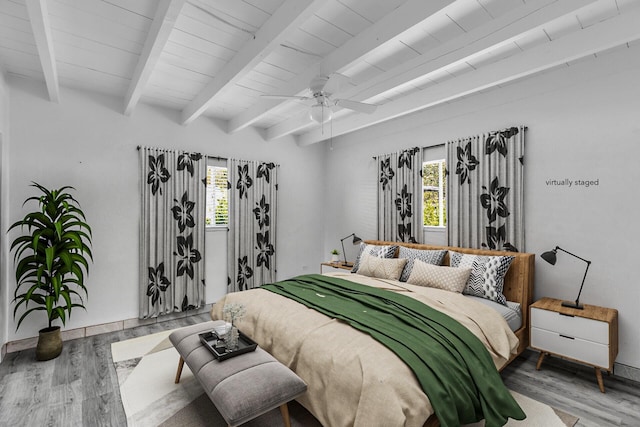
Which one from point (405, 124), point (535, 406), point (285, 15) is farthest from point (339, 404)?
point (405, 124)

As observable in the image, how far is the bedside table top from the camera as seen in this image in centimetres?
257

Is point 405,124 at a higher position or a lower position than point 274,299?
higher

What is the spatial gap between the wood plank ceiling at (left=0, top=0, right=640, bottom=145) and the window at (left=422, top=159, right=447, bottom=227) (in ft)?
3.11

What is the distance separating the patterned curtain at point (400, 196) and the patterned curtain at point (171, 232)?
102 inches

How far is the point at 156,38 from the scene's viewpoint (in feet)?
7.30

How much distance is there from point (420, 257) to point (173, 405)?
2.84m

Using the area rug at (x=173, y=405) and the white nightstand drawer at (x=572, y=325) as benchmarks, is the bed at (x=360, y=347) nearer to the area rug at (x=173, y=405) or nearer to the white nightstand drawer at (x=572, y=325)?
the white nightstand drawer at (x=572, y=325)

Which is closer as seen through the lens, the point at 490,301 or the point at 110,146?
the point at 490,301

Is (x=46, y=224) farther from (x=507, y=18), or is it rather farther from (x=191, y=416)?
(x=507, y=18)

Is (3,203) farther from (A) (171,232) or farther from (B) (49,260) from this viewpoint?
(A) (171,232)

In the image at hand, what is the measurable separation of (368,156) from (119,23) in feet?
11.6

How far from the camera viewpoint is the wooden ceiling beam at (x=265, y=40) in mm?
1972

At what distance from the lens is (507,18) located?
2172mm

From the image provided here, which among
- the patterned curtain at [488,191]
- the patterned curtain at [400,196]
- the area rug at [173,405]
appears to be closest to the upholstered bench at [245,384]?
the area rug at [173,405]
